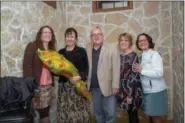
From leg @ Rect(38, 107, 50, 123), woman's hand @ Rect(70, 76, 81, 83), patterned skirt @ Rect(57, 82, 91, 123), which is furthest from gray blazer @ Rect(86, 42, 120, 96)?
leg @ Rect(38, 107, 50, 123)

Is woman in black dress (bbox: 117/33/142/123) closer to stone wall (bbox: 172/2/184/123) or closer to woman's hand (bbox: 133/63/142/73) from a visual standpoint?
woman's hand (bbox: 133/63/142/73)

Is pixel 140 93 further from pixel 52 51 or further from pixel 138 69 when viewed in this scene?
pixel 52 51

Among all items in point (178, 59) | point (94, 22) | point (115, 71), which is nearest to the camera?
point (115, 71)

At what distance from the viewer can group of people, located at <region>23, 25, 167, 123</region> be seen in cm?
289

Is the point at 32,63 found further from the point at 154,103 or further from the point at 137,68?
the point at 154,103

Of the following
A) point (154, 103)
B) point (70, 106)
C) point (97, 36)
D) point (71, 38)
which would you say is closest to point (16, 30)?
point (71, 38)

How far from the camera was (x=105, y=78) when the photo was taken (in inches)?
116

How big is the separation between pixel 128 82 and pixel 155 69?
324 millimetres

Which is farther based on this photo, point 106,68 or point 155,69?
point 106,68

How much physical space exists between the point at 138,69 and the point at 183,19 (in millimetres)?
787

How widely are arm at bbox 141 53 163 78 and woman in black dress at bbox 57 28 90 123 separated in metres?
0.67

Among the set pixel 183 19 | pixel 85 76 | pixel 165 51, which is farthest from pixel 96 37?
pixel 165 51

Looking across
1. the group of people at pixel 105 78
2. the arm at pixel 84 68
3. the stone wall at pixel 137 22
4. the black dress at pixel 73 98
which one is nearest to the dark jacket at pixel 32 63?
the group of people at pixel 105 78

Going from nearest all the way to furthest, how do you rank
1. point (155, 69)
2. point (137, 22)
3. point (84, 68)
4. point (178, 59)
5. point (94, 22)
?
point (155, 69)
point (84, 68)
point (178, 59)
point (137, 22)
point (94, 22)
